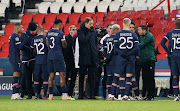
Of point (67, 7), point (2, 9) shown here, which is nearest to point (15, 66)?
point (2, 9)

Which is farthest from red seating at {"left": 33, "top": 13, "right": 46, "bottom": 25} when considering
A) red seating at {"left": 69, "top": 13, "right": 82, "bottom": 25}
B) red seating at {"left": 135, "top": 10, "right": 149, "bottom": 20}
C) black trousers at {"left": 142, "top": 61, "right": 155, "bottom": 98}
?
black trousers at {"left": 142, "top": 61, "right": 155, "bottom": 98}

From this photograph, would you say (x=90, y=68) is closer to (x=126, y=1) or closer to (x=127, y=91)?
(x=127, y=91)

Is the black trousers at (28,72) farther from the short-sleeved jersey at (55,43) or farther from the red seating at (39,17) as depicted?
the red seating at (39,17)

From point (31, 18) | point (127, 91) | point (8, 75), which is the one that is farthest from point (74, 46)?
point (31, 18)

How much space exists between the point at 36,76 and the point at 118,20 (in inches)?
378

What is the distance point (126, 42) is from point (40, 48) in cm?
222

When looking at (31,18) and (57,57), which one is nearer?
(57,57)

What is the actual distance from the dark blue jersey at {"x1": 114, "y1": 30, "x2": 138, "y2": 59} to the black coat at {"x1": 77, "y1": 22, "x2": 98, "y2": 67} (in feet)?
2.77

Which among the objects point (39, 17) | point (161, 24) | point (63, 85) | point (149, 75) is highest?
point (39, 17)

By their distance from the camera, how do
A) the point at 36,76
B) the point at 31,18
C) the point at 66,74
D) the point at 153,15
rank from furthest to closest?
the point at 31,18 < the point at 153,15 < the point at 66,74 < the point at 36,76

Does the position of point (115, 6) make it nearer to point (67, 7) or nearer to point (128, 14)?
point (128, 14)

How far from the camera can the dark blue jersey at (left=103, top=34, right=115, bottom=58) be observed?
12.6m

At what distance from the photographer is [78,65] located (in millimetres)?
12641

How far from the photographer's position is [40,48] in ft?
41.4
